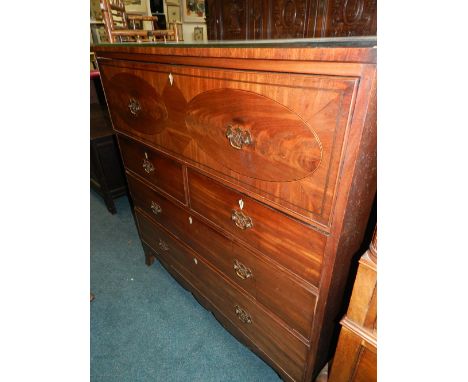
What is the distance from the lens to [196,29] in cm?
534

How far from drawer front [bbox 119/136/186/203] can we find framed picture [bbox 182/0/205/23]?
4.87 metres

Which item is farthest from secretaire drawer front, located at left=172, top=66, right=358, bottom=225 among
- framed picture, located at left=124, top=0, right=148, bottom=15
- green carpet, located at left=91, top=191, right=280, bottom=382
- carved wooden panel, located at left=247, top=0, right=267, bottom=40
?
framed picture, located at left=124, top=0, right=148, bottom=15

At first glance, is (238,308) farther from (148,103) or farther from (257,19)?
(257,19)

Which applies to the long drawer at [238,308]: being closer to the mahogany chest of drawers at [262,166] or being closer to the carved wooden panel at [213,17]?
the mahogany chest of drawers at [262,166]

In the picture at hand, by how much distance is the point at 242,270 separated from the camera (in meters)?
1.06

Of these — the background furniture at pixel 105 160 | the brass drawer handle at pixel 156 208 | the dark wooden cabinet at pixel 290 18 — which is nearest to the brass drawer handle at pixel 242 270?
the brass drawer handle at pixel 156 208

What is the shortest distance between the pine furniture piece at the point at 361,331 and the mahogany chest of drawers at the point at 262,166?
7cm

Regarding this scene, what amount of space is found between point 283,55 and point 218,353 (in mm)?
1477

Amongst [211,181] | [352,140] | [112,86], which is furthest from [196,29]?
[352,140]

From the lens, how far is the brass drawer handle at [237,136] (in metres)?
0.75

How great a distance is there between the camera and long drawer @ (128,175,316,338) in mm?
894

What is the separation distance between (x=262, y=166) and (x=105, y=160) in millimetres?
2115

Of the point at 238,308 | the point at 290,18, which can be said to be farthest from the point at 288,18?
the point at 238,308
